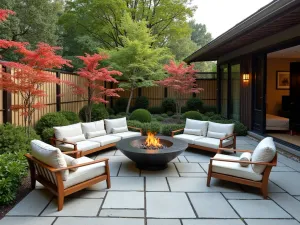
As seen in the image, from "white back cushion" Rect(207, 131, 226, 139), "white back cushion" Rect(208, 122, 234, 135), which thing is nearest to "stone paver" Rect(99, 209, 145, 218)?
"white back cushion" Rect(207, 131, 226, 139)

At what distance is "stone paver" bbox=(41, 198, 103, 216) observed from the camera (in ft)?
10.4

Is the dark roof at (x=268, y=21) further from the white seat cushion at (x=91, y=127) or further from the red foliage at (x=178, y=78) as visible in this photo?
the white seat cushion at (x=91, y=127)

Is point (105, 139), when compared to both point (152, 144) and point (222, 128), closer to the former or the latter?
point (152, 144)

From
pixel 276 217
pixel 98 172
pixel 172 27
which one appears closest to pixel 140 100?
pixel 172 27

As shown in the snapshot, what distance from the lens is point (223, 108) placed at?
11688 mm

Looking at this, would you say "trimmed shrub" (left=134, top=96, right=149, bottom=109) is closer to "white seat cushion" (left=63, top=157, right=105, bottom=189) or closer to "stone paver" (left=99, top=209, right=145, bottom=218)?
"white seat cushion" (left=63, top=157, right=105, bottom=189)

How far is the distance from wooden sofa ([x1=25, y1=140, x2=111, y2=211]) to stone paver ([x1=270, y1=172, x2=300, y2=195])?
9.71ft

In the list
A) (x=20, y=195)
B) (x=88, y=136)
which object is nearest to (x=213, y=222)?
(x=20, y=195)

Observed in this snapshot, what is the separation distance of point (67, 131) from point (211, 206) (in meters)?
3.84

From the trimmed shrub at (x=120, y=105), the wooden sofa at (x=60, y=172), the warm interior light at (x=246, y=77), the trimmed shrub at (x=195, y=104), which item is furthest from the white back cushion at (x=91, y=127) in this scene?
the trimmed shrub at (x=195, y=104)

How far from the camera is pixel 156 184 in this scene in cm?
418

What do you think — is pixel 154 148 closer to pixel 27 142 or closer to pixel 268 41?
pixel 27 142

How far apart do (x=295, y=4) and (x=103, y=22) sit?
13.4 meters

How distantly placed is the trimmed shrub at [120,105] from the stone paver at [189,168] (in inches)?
343
